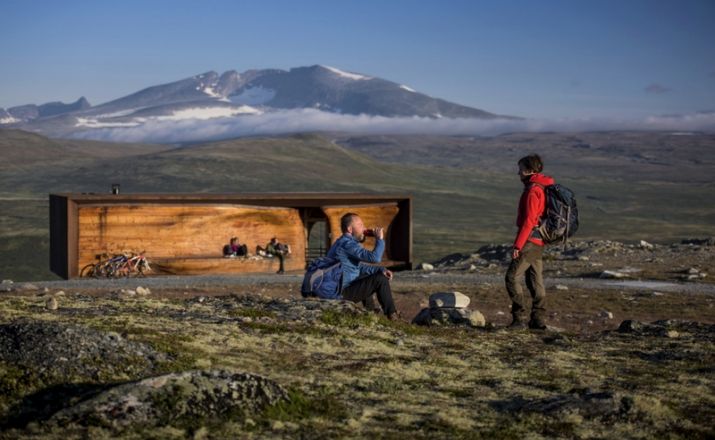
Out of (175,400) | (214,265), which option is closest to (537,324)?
(175,400)

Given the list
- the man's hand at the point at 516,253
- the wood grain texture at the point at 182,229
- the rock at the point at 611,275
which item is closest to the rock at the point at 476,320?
the man's hand at the point at 516,253

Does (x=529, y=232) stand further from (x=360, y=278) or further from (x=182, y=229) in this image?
(x=182, y=229)

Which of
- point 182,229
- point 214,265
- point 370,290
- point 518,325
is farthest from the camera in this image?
point 214,265

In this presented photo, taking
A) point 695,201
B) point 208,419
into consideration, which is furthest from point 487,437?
point 695,201

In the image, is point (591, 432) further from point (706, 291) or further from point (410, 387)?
point (706, 291)

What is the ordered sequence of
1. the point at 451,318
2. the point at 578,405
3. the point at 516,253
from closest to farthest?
the point at 578,405 < the point at 516,253 < the point at 451,318

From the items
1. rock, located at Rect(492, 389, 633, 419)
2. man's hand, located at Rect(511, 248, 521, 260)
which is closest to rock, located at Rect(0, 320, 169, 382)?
rock, located at Rect(492, 389, 633, 419)

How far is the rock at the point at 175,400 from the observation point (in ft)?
28.1

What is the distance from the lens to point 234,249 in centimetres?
2817

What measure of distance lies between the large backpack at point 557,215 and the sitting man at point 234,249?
48.3ft

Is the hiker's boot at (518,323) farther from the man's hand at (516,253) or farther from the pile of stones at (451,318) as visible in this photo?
the man's hand at (516,253)

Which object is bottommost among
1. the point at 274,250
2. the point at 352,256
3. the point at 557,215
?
the point at 274,250

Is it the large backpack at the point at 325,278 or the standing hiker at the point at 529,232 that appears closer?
the standing hiker at the point at 529,232

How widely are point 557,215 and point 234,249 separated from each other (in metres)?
15.0
